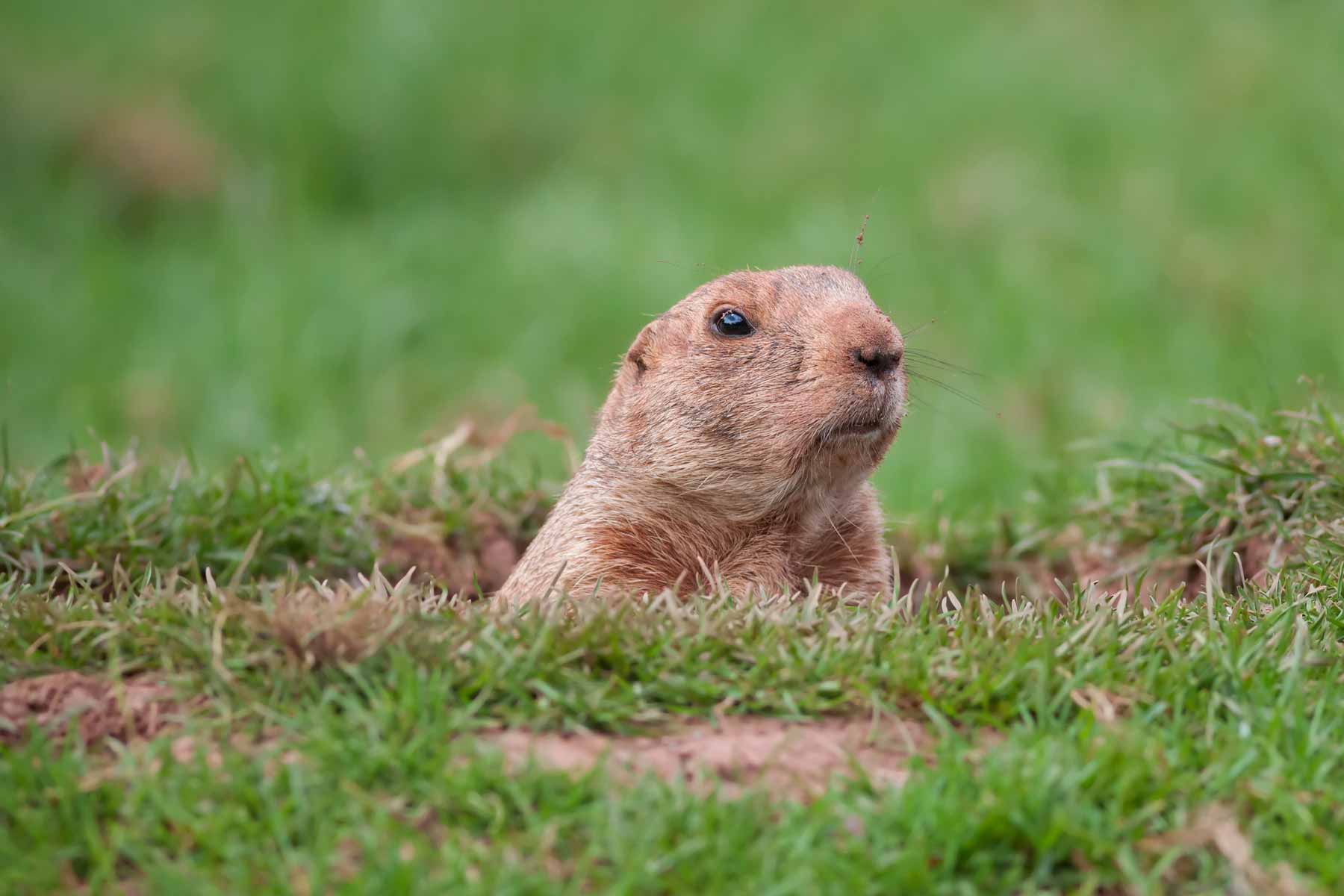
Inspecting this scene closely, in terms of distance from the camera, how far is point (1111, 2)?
42.4 ft

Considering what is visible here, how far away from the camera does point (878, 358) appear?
4.05 m

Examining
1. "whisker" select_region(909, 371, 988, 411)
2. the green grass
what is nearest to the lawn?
the green grass

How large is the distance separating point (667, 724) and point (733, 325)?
1.59 metres

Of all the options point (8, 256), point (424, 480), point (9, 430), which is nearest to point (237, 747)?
point (424, 480)

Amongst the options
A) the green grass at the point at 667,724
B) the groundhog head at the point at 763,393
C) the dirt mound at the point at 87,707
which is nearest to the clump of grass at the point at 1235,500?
the green grass at the point at 667,724

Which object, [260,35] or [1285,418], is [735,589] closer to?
[1285,418]

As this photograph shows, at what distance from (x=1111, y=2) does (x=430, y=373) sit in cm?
735

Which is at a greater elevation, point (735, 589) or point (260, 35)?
point (260, 35)

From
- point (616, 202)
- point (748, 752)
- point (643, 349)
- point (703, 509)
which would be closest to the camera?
point (748, 752)

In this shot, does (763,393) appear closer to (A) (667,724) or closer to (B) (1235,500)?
(A) (667,724)

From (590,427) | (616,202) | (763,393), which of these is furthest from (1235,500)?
(616,202)

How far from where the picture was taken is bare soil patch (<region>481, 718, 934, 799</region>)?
295 cm

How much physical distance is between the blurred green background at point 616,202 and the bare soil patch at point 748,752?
12.6 feet

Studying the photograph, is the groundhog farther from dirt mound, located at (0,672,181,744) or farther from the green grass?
dirt mound, located at (0,672,181,744)
